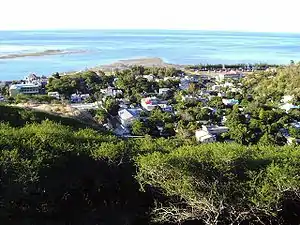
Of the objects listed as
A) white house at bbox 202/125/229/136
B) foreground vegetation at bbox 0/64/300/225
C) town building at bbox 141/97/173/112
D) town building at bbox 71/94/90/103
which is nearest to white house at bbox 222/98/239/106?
town building at bbox 141/97/173/112

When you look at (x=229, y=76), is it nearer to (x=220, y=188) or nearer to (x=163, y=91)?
(x=163, y=91)

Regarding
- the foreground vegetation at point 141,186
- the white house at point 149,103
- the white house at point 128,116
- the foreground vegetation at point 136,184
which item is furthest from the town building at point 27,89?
the foreground vegetation at point 141,186

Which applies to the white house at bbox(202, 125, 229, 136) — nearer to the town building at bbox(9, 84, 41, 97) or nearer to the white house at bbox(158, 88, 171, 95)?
the white house at bbox(158, 88, 171, 95)

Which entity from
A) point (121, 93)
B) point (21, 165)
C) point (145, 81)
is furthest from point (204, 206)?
point (145, 81)

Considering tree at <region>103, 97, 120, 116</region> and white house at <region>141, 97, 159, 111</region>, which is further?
white house at <region>141, 97, 159, 111</region>

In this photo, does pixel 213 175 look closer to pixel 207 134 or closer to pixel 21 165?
pixel 21 165

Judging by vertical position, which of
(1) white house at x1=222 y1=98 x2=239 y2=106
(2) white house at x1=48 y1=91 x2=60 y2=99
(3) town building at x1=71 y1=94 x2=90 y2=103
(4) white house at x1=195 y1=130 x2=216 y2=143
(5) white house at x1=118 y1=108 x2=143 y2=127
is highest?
(4) white house at x1=195 y1=130 x2=216 y2=143
